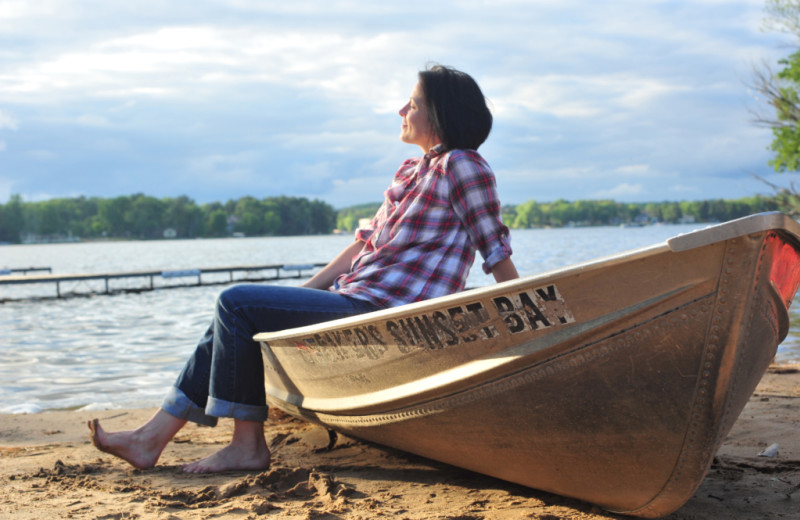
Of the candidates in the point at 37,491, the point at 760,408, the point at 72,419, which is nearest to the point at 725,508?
the point at 760,408

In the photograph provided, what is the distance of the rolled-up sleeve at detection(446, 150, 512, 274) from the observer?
2807 millimetres

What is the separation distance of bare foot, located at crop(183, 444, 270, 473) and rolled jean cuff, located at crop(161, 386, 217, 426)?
0.17m

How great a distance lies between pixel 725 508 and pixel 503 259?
1258mm

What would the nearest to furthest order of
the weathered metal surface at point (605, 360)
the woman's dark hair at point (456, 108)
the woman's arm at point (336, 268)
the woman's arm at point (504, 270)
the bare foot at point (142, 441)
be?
the weathered metal surface at point (605, 360), the woman's arm at point (504, 270), the woman's dark hair at point (456, 108), the bare foot at point (142, 441), the woman's arm at point (336, 268)

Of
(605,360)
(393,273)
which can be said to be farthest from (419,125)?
(605,360)

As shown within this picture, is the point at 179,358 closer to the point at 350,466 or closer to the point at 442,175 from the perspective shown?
the point at 350,466

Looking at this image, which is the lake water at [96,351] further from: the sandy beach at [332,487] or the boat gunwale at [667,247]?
the boat gunwale at [667,247]

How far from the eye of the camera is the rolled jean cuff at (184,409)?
130 inches

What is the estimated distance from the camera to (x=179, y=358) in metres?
8.61

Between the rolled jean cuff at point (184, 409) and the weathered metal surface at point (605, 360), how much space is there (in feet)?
3.43

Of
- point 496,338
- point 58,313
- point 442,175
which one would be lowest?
point 58,313

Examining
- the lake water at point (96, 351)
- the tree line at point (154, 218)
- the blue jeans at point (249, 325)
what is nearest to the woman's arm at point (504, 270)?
the blue jeans at point (249, 325)

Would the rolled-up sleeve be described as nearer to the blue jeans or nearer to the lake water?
the blue jeans

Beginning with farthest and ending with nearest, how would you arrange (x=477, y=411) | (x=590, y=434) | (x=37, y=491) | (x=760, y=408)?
1. (x=760, y=408)
2. (x=37, y=491)
3. (x=477, y=411)
4. (x=590, y=434)
